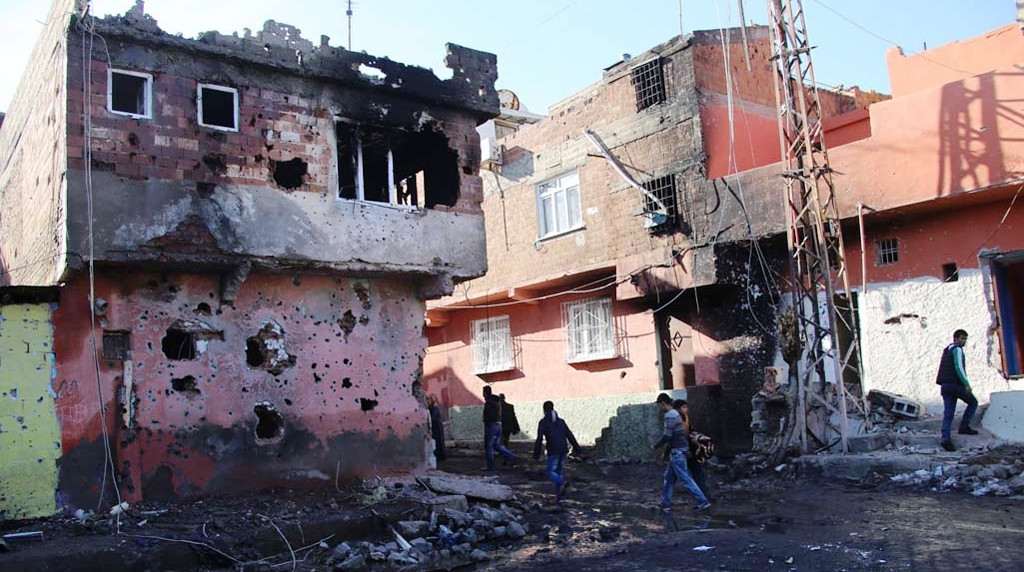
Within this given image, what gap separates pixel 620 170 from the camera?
18688 millimetres

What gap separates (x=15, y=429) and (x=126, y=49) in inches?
192

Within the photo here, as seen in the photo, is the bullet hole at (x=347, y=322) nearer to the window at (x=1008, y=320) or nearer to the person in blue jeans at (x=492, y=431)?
the person in blue jeans at (x=492, y=431)

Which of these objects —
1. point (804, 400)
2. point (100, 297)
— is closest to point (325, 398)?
point (100, 297)

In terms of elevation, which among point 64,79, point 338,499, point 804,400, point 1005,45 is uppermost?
point 1005,45

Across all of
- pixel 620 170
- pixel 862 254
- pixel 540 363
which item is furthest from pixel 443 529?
pixel 540 363

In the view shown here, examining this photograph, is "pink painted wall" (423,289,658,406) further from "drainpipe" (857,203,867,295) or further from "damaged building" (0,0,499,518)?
"damaged building" (0,0,499,518)

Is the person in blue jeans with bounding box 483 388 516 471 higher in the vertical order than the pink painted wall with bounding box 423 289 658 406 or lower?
lower

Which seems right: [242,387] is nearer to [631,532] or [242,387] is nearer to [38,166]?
[38,166]

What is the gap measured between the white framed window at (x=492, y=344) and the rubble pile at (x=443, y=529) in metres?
9.36

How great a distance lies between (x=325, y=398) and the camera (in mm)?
12258

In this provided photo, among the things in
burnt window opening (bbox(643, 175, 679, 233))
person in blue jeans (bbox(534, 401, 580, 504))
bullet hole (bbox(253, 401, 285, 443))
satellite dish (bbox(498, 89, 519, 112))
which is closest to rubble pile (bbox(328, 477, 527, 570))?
person in blue jeans (bbox(534, 401, 580, 504))

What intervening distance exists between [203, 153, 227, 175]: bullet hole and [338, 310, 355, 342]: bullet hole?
2.66 meters

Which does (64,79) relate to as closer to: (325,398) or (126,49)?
(126,49)

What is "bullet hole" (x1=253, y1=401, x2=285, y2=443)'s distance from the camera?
11.8m
